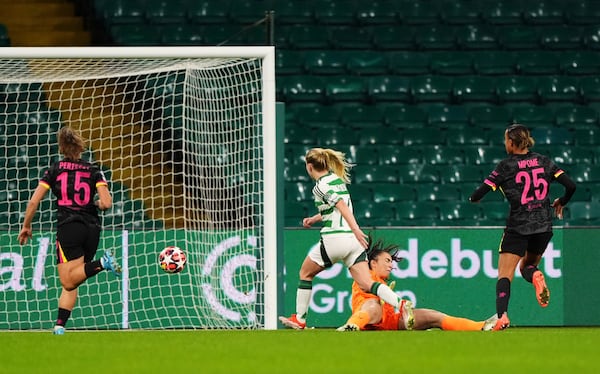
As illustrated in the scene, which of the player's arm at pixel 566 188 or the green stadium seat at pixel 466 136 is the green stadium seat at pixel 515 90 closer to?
the green stadium seat at pixel 466 136

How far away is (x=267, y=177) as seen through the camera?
1001 centimetres

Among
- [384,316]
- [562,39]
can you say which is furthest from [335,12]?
[384,316]

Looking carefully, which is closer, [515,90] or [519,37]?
[515,90]

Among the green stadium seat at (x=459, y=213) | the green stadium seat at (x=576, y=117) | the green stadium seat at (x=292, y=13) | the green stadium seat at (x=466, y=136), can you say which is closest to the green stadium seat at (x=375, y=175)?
the green stadium seat at (x=459, y=213)

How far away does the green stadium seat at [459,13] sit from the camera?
53.8 feet

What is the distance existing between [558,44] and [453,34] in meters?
1.39

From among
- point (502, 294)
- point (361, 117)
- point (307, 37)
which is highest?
point (307, 37)

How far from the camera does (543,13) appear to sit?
16656 mm

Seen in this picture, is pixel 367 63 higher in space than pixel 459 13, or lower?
lower

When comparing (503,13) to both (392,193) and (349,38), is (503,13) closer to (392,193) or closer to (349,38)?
(349,38)

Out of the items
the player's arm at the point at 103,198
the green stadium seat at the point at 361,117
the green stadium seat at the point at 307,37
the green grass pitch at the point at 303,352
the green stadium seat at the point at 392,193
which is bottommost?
the green grass pitch at the point at 303,352

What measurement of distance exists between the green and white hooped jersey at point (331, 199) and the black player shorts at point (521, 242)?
3.81 ft

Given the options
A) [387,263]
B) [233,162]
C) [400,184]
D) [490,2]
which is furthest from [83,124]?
[490,2]

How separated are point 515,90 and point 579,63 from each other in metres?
1.00
